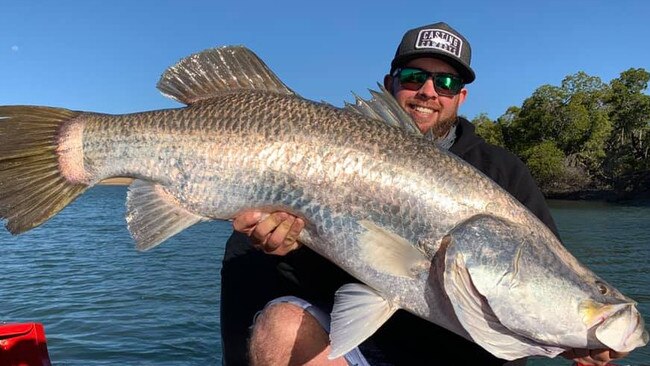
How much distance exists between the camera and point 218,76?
306 centimetres

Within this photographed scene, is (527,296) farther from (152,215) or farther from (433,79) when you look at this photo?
(433,79)

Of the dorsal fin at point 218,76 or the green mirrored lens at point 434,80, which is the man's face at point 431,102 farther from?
the dorsal fin at point 218,76

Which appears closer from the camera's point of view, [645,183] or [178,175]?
[178,175]

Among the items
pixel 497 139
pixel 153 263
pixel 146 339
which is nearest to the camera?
pixel 146 339

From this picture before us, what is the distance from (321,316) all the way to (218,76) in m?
1.60

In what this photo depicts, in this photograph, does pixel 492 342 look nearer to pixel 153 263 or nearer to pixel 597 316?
pixel 597 316

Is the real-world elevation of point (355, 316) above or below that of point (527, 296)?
below

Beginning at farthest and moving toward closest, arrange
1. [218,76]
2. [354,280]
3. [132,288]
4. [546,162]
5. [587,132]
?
[587,132] → [546,162] → [132,288] → [354,280] → [218,76]

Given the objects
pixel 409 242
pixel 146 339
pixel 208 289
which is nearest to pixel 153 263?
pixel 208 289

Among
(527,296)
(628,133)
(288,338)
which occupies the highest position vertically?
(628,133)

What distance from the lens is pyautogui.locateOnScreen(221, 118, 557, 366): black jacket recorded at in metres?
3.47

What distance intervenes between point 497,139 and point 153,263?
42.4 meters

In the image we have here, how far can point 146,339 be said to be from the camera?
8.48 meters

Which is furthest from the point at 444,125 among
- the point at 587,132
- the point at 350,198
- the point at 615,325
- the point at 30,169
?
the point at 587,132
